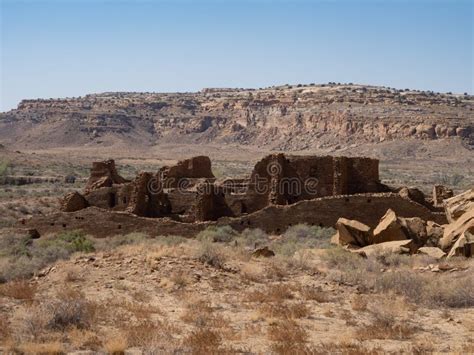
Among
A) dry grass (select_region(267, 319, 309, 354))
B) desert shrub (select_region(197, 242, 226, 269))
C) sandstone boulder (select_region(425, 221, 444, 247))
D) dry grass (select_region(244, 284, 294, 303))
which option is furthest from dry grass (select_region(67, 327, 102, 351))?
sandstone boulder (select_region(425, 221, 444, 247))

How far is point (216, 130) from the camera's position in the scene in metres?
116

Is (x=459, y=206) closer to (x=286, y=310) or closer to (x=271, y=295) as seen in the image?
(x=271, y=295)

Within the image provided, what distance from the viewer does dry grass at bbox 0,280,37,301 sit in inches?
491

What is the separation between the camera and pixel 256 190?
26.2 metres

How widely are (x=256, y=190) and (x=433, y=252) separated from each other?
9773mm

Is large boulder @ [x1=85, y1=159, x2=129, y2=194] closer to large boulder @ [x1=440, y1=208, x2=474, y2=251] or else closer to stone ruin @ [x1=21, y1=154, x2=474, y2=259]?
stone ruin @ [x1=21, y1=154, x2=474, y2=259]

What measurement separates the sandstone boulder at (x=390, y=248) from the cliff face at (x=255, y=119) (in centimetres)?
6923

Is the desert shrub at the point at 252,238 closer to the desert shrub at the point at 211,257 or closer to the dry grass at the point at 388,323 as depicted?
the desert shrub at the point at 211,257

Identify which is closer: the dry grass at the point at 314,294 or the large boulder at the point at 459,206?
the dry grass at the point at 314,294

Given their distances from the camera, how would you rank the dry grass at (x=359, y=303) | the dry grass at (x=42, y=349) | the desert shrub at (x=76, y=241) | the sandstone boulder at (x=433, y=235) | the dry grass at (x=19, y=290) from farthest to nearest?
the desert shrub at (x=76, y=241)
the sandstone boulder at (x=433, y=235)
the dry grass at (x=19, y=290)
the dry grass at (x=359, y=303)
the dry grass at (x=42, y=349)

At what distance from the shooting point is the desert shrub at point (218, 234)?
72.8ft

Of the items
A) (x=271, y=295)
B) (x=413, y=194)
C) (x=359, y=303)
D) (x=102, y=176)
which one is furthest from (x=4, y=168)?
(x=359, y=303)

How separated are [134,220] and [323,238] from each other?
724 cm

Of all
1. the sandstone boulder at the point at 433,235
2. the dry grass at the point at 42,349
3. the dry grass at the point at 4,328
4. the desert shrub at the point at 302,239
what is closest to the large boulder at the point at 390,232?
the sandstone boulder at the point at 433,235
